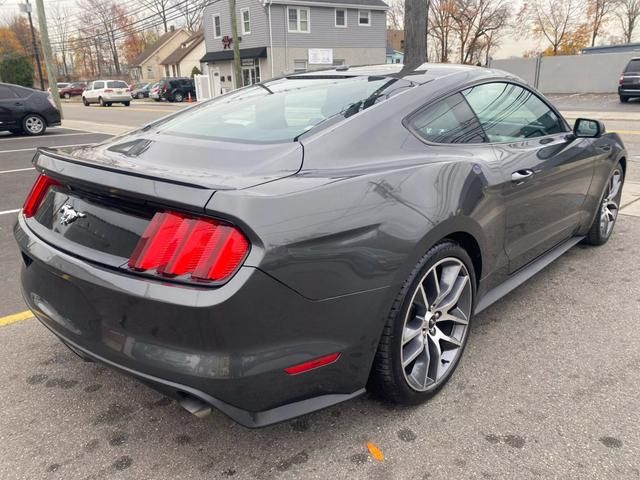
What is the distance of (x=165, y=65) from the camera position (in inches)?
2330

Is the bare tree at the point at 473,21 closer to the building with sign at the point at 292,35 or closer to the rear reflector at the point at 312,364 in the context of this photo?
the building with sign at the point at 292,35

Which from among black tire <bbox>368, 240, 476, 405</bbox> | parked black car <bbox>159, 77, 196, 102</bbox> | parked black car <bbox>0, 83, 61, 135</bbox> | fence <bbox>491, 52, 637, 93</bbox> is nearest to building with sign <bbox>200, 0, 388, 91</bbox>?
parked black car <bbox>159, 77, 196, 102</bbox>

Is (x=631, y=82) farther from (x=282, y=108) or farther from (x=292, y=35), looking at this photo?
(x=282, y=108)

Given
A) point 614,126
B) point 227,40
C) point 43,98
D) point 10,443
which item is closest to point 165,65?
point 227,40

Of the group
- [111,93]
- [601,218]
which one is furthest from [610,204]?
[111,93]

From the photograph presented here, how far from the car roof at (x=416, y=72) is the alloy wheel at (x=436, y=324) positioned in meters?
1.04

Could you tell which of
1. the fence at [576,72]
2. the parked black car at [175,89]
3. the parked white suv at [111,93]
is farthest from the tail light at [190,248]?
the parked black car at [175,89]

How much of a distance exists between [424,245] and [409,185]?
259 mm

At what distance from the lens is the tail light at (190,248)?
1.75 metres

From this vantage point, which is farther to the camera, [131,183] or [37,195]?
[37,195]

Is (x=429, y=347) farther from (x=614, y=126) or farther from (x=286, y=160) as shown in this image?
(x=614, y=126)

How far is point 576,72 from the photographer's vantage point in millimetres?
30625

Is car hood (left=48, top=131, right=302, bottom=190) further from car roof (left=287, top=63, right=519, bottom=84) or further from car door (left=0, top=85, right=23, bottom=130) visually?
car door (left=0, top=85, right=23, bottom=130)

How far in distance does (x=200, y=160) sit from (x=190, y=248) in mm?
474
